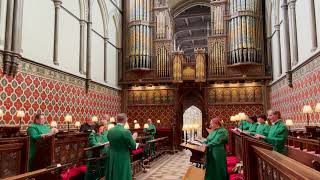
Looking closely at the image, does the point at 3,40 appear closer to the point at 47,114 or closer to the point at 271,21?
the point at 47,114

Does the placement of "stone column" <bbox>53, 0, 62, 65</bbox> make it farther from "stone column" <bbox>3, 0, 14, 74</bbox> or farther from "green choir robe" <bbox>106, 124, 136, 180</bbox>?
"green choir robe" <bbox>106, 124, 136, 180</bbox>

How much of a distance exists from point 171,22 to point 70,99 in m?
11.3

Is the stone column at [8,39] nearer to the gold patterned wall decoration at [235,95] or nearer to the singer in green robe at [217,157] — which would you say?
the singer in green robe at [217,157]

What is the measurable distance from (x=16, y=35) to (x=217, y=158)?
784 centimetres

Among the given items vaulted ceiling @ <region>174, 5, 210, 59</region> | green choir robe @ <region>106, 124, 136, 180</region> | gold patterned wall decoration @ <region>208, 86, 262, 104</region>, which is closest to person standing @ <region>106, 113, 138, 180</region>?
green choir robe @ <region>106, 124, 136, 180</region>

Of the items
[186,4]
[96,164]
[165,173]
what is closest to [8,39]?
[96,164]

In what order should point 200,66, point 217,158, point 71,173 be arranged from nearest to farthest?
point 217,158, point 71,173, point 200,66

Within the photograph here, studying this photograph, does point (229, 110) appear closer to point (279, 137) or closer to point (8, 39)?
point (279, 137)

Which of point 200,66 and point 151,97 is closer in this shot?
point 200,66

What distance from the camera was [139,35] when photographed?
2036cm

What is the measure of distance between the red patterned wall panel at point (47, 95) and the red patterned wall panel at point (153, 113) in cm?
375

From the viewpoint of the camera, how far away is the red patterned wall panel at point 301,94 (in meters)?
10.6

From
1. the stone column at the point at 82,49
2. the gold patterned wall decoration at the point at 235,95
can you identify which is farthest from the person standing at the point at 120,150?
the gold patterned wall decoration at the point at 235,95

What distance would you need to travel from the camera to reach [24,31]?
1096 cm
